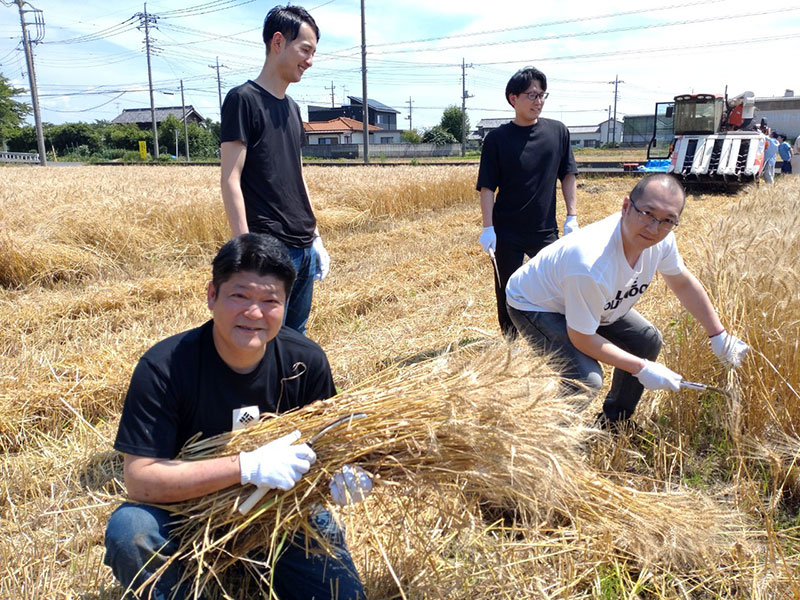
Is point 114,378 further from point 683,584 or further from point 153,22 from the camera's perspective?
point 153,22

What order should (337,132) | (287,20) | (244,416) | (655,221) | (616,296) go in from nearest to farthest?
1. (244,416)
2. (655,221)
3. (616,296)
4. (287,20)
5. (337,132)

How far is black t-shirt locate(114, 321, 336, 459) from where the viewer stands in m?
1.59

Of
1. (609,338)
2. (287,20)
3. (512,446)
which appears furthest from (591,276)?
(287,20)

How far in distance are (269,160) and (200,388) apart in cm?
145

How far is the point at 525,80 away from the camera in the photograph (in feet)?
11.4

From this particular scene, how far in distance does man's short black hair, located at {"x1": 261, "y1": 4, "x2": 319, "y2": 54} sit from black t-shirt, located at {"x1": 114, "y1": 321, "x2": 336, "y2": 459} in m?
1.52

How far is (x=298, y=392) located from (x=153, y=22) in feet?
174

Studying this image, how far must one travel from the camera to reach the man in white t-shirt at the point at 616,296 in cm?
228

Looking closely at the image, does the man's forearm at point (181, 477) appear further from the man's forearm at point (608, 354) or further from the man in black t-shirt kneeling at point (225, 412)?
the man's forearm at point (608, 354)

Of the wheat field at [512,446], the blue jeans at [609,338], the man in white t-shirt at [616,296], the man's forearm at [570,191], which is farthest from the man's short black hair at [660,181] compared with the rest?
the man's forearm at [570,191]

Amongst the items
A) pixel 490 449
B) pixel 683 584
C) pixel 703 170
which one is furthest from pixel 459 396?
pixel 703 170

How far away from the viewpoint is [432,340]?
13.5 feet

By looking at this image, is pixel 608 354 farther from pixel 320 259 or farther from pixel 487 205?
pixel 487 205

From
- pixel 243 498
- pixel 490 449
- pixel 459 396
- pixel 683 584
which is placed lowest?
pixel 683 584
